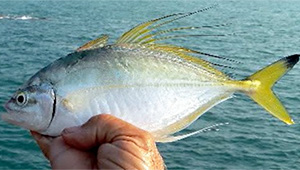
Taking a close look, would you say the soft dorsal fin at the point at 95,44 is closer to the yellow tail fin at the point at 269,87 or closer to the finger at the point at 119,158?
the finger at the point at 119,158

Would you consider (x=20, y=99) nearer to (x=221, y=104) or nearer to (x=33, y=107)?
(x=33, y=107)

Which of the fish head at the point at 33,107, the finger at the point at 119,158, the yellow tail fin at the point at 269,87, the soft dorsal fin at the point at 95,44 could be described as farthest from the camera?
the yellow tail fin at the point at 269,87

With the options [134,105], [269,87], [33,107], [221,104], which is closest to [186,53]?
[134,105]

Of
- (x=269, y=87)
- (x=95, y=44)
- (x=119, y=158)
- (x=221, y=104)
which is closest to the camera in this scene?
(x=119, y=158)

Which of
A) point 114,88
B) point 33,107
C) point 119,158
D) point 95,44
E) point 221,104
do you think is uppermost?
point 95,44

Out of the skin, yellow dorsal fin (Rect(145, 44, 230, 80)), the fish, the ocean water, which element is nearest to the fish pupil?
the fish

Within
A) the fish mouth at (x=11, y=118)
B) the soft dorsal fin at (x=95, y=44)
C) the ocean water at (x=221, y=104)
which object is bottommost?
the ocean water at (x=221, y=104)

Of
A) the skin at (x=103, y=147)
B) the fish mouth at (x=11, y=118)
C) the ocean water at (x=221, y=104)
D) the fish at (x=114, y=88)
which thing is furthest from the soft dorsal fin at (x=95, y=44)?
the ocean water at (x=221, y=104)
